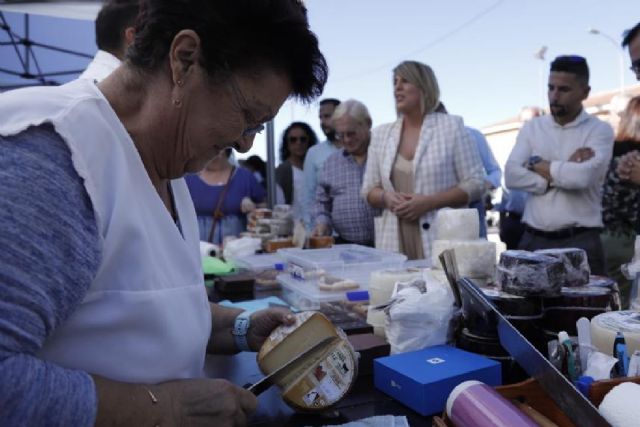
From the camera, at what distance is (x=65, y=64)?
5117mm

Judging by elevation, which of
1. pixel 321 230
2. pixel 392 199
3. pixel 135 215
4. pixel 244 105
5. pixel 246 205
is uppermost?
pixel 244 105

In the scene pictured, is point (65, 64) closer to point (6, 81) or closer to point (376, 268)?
point (6, 81)

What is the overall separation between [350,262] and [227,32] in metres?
1.39

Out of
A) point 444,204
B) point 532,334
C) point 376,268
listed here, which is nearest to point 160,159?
point 532,334

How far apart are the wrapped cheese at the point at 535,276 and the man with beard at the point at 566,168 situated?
6.06 feet

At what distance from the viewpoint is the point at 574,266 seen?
1.13m

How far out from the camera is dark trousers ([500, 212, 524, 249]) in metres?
3.87

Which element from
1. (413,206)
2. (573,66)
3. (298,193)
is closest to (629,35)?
(573,66)

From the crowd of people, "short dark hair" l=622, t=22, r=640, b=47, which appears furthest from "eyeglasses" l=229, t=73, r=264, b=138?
"short dark hair" l=622, t=22, r=640, b=47

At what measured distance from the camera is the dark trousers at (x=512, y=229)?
387 centimetres

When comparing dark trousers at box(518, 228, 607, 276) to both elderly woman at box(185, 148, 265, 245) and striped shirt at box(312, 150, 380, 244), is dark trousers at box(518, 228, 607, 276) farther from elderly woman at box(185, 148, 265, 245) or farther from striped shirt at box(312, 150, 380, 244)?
elderly woman at box(185, 148, 265, 245)

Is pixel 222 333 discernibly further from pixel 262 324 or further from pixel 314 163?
pixel 314 163

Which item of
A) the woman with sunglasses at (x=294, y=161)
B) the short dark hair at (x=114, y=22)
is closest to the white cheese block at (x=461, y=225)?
the short dark hair at (x=114, y=22)

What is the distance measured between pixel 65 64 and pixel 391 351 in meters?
5.12
